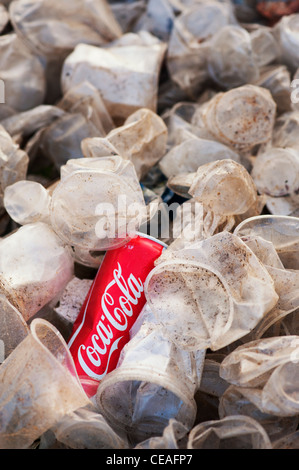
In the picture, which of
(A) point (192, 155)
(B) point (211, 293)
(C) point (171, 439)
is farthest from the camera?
(A) point (192, 155)

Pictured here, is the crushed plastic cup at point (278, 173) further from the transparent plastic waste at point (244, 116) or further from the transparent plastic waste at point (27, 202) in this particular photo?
the transparent plastic waste at point (27, 202)

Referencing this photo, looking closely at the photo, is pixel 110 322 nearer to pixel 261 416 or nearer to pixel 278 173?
pixel 261 416

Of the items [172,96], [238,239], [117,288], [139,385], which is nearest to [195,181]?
[238,239]

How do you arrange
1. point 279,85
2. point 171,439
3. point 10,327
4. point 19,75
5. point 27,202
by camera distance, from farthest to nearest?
point 19,75 < point 279,85 < point 27,202 < point 10,327 < point 171,439

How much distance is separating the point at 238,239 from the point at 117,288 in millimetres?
315

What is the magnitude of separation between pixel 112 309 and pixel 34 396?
282mm

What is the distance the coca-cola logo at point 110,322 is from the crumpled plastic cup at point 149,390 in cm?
7

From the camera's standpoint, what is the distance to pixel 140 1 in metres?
2.15

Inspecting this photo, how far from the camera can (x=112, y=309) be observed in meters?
1.19

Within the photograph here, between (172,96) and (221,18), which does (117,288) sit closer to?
→ (172,96)

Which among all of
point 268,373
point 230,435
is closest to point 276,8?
point 268,373

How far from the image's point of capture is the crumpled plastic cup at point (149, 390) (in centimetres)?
103

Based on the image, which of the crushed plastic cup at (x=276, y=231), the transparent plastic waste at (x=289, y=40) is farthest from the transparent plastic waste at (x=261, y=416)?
the transparent plastic waste at (x=289, y=40)

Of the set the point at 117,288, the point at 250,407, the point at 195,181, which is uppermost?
the point at 195,181
